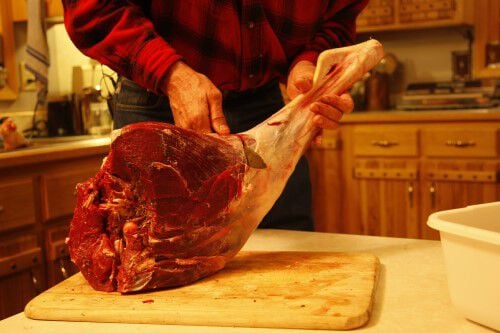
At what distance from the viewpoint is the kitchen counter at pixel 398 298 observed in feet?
2.41

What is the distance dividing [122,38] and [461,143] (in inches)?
81.1

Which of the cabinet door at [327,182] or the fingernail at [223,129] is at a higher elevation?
the fingernail at [223,129]

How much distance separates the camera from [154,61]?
1085 millimetres

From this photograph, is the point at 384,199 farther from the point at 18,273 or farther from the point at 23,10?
the point at 23,10

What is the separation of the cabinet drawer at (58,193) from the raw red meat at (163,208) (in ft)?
4.73

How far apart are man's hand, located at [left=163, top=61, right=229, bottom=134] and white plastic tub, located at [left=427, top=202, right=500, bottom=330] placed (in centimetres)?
41

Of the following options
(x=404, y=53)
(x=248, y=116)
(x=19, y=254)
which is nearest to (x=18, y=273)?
(x=19, y=254)

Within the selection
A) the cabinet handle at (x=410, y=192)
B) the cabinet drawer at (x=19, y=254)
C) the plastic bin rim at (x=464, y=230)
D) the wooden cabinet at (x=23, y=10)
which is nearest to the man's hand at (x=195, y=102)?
the plastic bin rim at (x=464, y=230)

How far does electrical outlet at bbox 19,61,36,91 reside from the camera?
3.13 meters

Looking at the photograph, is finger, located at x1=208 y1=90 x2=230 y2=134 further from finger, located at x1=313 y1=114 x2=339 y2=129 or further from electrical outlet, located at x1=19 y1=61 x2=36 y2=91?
electrical outlet, located at x1=19 y1=61 x2=36 y2=91

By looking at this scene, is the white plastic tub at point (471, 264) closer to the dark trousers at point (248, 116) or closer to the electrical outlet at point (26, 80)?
the dark trousers at point (248, 116)

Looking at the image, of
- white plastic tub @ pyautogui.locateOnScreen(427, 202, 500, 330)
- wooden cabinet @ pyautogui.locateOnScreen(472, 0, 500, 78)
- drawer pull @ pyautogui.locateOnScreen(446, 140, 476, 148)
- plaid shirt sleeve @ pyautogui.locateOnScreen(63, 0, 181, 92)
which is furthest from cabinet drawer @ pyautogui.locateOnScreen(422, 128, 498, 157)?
white plastic tub @ pyautogui.locateOnScreen(427, 202, 500, 330)

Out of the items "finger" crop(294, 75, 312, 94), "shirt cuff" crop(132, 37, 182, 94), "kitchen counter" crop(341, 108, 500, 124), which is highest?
"shirt cuff" crop(132, 37, 182, 94)

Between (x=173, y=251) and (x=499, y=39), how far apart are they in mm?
2823
